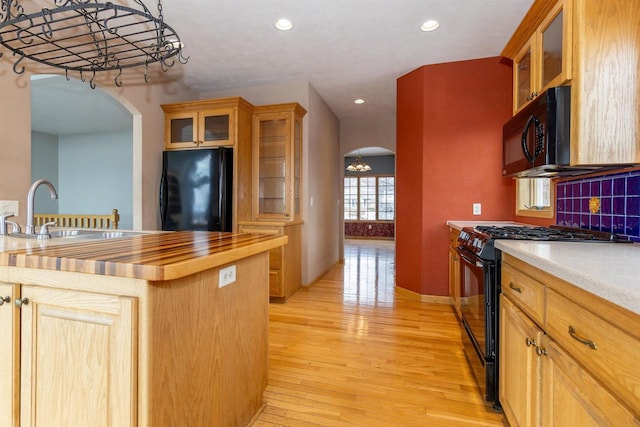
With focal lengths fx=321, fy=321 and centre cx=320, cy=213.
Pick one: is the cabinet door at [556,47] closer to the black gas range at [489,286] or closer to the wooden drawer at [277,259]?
the black gas range at [489,286]

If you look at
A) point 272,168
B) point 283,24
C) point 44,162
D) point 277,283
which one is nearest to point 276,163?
point 272,168

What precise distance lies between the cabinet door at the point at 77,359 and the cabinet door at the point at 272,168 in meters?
2.87

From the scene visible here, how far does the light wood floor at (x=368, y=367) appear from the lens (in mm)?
1693

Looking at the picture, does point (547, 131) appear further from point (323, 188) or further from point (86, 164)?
point (86, 164)

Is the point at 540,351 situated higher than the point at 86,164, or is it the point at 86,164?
the point at 86,164

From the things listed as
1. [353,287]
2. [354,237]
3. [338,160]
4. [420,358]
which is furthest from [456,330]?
[354,237]

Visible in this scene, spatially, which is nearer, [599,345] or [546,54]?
[599,345]

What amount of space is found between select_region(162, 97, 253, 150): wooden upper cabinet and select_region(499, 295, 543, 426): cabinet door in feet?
10.3

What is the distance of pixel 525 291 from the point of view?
4.38 ft

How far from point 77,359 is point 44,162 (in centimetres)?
824

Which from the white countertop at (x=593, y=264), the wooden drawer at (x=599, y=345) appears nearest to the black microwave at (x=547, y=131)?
the white countertop at (x=593, y=264)

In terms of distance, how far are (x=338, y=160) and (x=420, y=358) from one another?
13.9 ft

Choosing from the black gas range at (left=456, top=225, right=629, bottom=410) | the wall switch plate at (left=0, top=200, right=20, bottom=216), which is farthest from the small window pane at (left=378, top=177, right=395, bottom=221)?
the wall switch plate at (left=0, top=200, right=20, bottom=216)

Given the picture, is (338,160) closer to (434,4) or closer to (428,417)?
(434,4)
